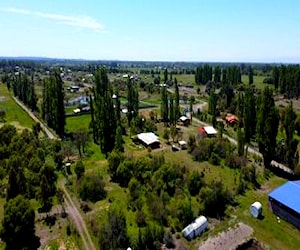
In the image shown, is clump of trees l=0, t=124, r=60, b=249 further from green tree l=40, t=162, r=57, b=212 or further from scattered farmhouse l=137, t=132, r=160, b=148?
scattered farmhouse l=137, t=132, r=160, b=148

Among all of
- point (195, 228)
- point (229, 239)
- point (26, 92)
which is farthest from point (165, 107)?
point (229, 239)

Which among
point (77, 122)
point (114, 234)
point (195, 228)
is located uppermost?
point (114, 234)

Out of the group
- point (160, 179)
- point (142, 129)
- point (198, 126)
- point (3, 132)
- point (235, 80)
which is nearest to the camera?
point (160, 179)

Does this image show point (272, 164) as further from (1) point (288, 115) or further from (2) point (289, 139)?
(1) point (288, 115)

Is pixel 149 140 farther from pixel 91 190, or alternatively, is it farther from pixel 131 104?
pixel 91 190

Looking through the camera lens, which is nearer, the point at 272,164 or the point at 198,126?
the point at 272,164

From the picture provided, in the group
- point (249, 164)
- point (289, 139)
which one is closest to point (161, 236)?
point (249, 164)
